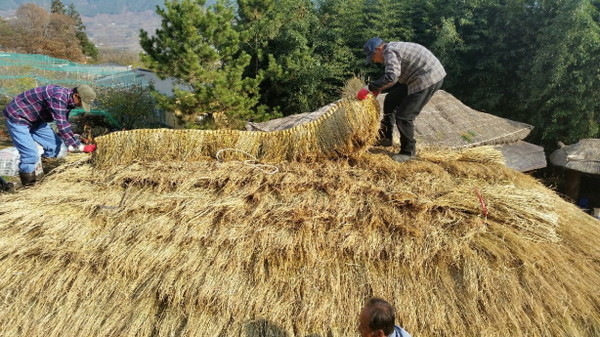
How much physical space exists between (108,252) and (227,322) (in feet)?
3.83

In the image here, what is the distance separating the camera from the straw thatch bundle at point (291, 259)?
268cm

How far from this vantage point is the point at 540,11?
11.9 meters

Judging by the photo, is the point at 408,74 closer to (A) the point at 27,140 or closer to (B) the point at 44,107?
(B) the point at 44,107

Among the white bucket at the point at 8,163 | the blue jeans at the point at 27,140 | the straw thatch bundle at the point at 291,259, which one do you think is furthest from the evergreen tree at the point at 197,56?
the straw thatch bundle at the point at 291,259

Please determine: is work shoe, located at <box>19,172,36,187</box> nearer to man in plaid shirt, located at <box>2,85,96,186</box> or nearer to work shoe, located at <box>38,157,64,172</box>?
man in plaid shirt, located at <box>2,85,96,186</box>

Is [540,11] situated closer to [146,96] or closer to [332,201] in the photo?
[332,201]

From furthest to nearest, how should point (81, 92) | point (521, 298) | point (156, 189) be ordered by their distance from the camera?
point (81, 92) → point (156, 189) → point (521, 298)

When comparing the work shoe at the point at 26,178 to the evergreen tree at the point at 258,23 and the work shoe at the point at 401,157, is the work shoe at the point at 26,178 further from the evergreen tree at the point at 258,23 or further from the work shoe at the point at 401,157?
the evergreen tree at the point at 258,23

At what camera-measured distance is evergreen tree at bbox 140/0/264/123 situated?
10.1 metres

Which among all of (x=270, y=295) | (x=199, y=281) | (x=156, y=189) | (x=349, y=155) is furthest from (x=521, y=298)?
(x=156, y=189)

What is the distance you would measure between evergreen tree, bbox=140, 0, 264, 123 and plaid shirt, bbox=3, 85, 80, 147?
19.0ft

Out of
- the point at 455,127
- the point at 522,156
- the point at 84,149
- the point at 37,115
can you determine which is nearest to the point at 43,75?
the point at 37,115

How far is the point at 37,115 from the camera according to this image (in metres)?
4.61

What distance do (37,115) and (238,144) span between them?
263cm
